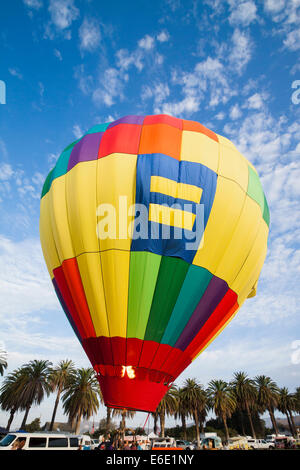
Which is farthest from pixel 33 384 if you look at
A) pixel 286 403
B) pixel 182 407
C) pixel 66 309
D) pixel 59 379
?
pixel 286 403

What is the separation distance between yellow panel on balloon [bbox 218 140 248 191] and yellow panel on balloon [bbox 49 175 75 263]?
494cm

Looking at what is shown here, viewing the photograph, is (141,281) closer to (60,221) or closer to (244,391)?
(60,221)

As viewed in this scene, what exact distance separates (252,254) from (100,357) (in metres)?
5.55

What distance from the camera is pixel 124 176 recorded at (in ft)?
30.0

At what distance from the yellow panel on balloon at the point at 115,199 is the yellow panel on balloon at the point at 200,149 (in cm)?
166

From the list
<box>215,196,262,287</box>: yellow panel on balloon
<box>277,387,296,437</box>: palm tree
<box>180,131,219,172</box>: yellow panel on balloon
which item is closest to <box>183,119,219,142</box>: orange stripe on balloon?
<box>180,131,219,172</box>: yellow panel on balloon

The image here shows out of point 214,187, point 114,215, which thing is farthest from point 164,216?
point 214,187

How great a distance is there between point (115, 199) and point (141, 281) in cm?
238

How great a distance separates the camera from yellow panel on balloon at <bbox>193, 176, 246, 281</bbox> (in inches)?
353

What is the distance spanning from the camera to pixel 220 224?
30.3 ft

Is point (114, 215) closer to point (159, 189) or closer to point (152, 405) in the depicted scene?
point (159, 189)

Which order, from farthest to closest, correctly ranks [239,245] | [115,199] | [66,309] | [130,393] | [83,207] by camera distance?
[66,309] < [239,245] < [83,207] < [115,199] < [130,393]

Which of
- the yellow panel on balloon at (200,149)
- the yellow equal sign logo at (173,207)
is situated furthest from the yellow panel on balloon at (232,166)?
the yellow equal sign logo at (173,207)
